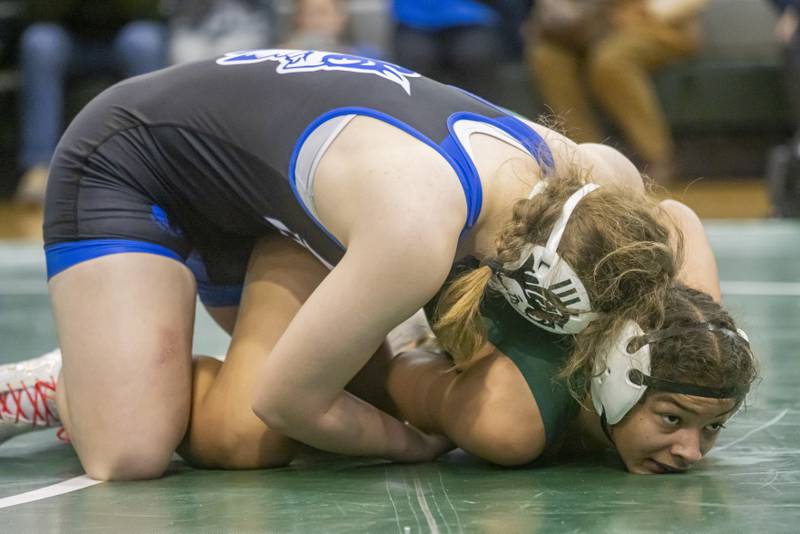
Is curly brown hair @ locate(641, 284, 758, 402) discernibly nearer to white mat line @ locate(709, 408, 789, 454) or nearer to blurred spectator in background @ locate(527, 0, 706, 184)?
white mat line @ locate(709, 408, 789, 454)

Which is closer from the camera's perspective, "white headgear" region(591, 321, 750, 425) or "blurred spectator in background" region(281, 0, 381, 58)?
"white headgear" region(591, 321, 750, 425)

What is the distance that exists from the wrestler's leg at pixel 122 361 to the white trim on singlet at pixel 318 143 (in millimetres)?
355

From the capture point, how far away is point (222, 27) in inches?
264

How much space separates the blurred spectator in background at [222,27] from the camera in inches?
264

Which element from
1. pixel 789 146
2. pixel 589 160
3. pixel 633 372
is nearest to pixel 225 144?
pixel 589 160

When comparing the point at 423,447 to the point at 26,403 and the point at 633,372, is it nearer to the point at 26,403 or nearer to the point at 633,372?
the point at 633,372

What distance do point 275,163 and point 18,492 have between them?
69 centimetres

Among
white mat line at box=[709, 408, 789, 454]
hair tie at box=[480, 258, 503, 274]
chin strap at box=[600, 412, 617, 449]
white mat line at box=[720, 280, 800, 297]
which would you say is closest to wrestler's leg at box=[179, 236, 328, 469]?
hair tie at box=[480, 258, 503, 274]

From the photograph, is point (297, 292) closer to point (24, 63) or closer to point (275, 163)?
point (275, 163)

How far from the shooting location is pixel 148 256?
7.61 ft

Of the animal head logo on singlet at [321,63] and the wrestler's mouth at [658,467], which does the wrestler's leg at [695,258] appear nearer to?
the wrestler's mouth at [658,467]

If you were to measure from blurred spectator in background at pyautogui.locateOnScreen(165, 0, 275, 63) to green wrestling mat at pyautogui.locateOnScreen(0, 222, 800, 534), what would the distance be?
4320 mm

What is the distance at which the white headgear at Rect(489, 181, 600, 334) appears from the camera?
202 cm

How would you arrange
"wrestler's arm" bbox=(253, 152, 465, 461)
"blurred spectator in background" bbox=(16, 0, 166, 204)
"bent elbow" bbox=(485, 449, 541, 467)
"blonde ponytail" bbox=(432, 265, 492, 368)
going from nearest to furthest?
"wrestler's arm" bbox=(253, 152, 465, 461)
"blonde ponytail" bbox=(432, 265, 492, 368)
"bent elbow" bbox=(485, 449, 541, 467)
"blurred spectator in background" bbox=(16, 0, 166, 204)
